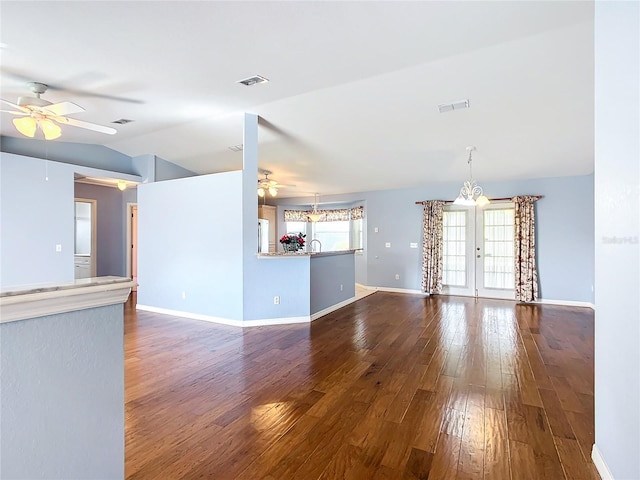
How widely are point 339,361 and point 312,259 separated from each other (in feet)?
6.34

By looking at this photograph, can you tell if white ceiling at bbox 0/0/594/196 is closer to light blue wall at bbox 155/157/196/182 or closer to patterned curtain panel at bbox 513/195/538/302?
light blue wall at bbox 155/157/196/182

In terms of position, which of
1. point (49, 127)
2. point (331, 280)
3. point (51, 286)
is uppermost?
point (49, 127)

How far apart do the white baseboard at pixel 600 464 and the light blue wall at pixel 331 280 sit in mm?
3566

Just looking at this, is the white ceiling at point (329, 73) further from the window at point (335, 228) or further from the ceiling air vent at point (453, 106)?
the window at point (335, 228)

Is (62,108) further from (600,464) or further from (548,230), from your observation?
(548,230)

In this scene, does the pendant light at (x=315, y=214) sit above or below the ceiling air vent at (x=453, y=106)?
below

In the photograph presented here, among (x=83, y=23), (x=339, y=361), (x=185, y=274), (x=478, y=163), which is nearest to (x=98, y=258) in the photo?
(x=185, y=274)

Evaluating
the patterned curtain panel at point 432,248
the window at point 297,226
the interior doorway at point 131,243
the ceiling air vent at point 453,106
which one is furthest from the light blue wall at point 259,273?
the window at point 297,226

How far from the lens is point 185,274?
507 cm

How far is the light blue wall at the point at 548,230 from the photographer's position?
6027 millimetres

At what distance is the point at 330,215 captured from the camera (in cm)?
941

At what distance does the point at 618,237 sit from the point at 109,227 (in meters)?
8.70

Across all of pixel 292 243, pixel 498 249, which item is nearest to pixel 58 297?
pixel 292 243

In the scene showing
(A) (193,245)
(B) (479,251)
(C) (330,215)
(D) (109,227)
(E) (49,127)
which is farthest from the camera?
(C) (330,215)
